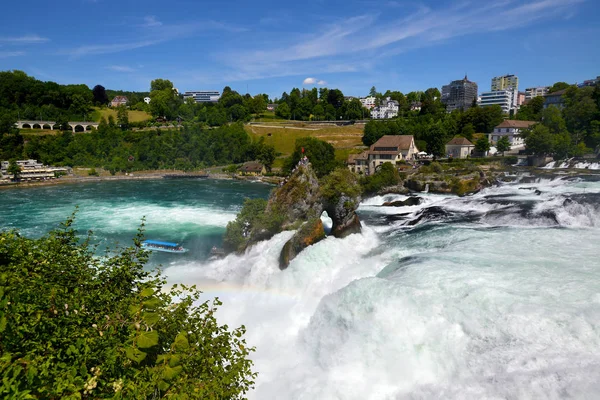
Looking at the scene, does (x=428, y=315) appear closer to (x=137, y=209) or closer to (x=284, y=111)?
(x=137, y=209)

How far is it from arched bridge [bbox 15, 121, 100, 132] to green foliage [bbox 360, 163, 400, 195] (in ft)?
381

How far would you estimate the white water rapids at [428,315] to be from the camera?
1339 cm

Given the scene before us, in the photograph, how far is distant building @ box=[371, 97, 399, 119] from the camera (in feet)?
609

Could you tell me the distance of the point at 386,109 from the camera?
18850cm

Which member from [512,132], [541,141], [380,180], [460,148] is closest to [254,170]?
[380,180]

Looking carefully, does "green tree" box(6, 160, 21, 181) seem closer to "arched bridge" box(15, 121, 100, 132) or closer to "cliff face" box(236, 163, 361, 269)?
"arched bridge" box(15, 121, 100, 132)

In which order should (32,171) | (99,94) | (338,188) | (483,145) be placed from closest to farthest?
(338,188)
(483,145)
(32,171)
(99,94)

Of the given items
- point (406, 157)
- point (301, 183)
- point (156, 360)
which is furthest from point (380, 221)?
point (406, 157)

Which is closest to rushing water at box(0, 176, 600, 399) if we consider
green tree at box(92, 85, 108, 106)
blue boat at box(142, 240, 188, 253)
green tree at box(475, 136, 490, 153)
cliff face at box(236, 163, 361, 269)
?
cliff face at box(236, 163, 361, 269)

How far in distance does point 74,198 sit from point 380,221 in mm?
57796

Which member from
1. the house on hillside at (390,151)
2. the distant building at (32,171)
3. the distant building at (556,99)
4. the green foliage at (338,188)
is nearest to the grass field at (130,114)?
the distant building at (32,171)

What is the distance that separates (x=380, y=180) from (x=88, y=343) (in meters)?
52.3

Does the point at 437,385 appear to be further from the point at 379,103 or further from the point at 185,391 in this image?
the point at 379,103

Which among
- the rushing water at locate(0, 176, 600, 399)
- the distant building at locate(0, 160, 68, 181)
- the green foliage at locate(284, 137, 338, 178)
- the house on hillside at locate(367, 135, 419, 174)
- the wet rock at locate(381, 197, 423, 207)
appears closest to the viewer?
the rushing water at locate(0, 176, 600, 399)
